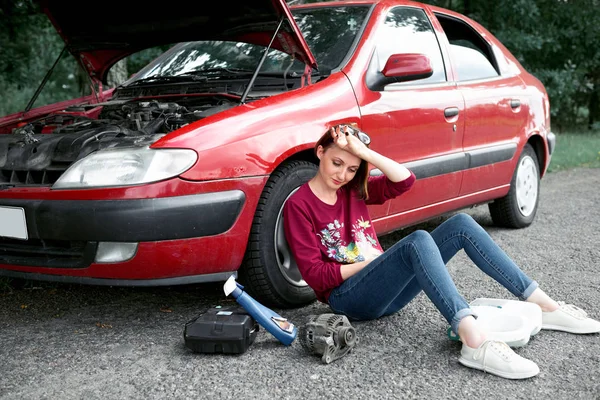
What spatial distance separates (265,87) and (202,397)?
173 centimetres

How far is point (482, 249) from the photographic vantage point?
2.71 meters

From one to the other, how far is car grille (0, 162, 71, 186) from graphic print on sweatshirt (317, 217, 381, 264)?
1149mm

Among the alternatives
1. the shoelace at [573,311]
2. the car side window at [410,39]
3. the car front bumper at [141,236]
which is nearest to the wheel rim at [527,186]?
the car side window at [410,39]

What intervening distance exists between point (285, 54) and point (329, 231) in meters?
1.21

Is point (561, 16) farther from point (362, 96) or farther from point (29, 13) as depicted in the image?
point (362, 96)

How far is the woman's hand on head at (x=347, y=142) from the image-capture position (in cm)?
257

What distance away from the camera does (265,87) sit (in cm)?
340

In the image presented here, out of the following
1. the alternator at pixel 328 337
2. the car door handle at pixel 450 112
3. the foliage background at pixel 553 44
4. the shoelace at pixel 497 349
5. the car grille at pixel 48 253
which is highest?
the car door handle at pixel 450 112

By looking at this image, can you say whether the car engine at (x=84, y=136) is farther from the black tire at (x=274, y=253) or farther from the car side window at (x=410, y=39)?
the car side window at (x=410, y=39)

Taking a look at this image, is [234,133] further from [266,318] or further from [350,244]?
[266,318]

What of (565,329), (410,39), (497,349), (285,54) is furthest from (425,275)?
(410,39)

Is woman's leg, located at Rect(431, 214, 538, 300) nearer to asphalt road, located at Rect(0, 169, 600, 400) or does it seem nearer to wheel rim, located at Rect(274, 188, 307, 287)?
asphalt road, located at Rect(0, 169, 600, 400)

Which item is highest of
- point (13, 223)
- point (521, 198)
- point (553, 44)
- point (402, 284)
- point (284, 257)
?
point (13, 223)

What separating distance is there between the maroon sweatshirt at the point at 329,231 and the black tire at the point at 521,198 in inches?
90.7
